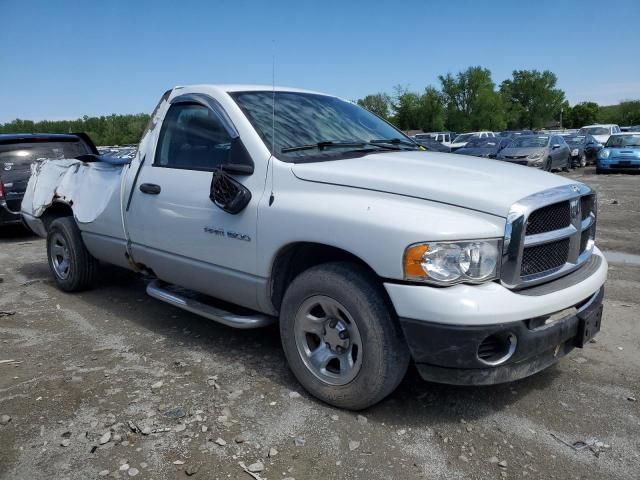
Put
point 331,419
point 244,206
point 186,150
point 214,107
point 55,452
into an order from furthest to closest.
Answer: point 186,150 → point 214,107 → point 244,206 → point 331,419 → point 55,452

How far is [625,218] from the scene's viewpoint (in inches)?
393

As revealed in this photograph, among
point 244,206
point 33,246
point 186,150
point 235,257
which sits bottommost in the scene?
point 33,246

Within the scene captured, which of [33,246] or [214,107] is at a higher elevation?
[214,107]

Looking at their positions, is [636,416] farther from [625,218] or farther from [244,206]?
[625,218]

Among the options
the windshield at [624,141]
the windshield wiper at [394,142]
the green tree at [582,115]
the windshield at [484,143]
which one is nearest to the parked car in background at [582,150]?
the windshield at [624,141]

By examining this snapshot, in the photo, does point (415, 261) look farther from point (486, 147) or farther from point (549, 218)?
point (486, 147)

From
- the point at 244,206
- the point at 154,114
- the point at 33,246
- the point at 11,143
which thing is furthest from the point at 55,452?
the point at 11,143

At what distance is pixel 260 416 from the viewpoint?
319 centimetres

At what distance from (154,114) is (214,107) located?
2.67ft

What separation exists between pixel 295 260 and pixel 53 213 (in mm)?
3800

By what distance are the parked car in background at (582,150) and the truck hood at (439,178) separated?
21841mm

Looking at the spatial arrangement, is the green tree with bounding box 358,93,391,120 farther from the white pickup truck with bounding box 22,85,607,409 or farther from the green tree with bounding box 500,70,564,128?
the white pickup truck with bounding box 22,85,607,409

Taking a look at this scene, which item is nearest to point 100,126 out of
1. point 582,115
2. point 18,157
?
point 582,115

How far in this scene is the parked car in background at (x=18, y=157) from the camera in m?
8.99
